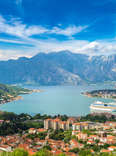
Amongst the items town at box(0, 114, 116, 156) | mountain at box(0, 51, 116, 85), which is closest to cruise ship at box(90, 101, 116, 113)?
town at box(0, 114, 116, 156)

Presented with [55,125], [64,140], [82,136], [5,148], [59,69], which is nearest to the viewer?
[5,148]

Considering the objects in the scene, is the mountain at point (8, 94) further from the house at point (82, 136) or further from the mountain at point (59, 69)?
the mountain at point (59, 69)

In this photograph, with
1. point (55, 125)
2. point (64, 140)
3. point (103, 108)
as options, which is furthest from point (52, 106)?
point (64, 140)

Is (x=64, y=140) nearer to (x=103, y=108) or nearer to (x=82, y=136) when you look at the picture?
(x=82, y=136)

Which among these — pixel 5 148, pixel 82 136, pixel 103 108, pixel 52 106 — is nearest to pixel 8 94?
pixel 52 106

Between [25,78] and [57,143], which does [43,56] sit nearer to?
[25,78]

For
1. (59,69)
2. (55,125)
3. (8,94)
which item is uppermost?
(59,69)

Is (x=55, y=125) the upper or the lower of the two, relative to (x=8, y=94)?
lower

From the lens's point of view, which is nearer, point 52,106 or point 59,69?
point 52,106

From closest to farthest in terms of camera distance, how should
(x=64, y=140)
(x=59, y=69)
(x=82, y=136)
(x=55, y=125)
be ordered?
(x=64, y=140), (x=82, y=136), (x=55, y=125), (x=59, y=69)
